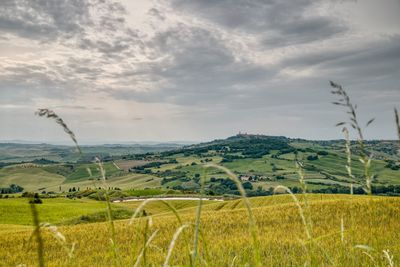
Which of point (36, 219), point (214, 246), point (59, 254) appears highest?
point (36, 219)

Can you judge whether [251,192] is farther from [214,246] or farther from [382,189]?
[214,246]

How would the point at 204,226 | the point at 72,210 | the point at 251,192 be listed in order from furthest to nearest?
the point at 251,192, the point at 72,210, the point at 204,226

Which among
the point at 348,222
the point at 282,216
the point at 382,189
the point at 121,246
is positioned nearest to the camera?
the point at 121,246

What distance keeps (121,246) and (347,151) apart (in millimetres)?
10440

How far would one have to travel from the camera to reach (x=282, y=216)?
17.7 m

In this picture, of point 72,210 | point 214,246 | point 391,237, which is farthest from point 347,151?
point 72,210

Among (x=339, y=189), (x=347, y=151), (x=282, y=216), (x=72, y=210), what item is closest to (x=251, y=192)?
(x=339, y=189)

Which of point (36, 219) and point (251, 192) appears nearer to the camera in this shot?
point (36, 219)

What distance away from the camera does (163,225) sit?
54.4 ft

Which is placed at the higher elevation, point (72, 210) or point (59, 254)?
point (59, 254)

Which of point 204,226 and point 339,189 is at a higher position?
point 204,226

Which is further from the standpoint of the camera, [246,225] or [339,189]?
[339,189]

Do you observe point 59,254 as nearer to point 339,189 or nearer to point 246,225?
point 246,225

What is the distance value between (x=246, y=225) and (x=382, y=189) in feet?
573
